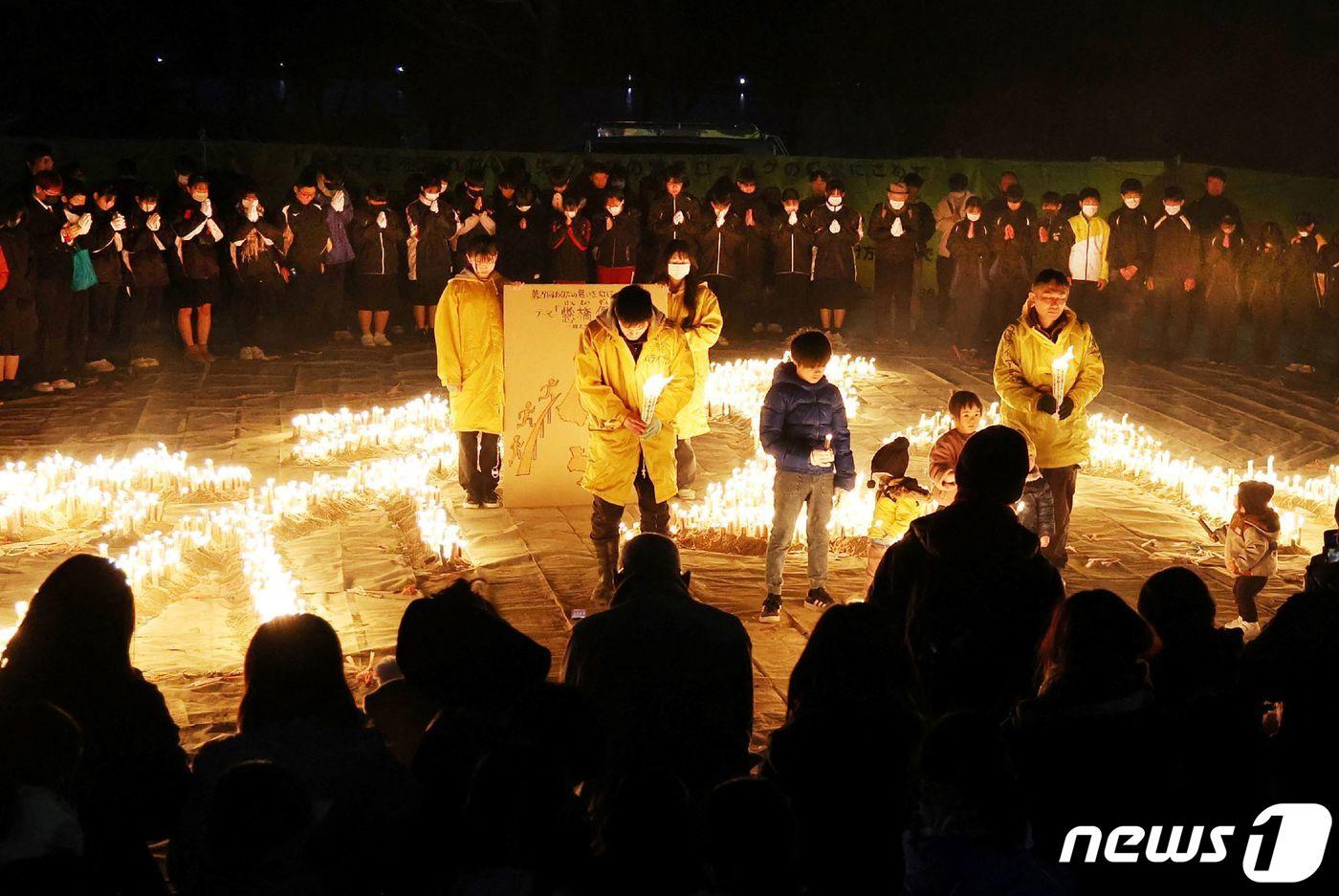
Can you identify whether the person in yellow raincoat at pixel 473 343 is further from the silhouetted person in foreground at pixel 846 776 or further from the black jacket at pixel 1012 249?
the black jacket at pixel 1012 249

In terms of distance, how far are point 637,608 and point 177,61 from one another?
120ft

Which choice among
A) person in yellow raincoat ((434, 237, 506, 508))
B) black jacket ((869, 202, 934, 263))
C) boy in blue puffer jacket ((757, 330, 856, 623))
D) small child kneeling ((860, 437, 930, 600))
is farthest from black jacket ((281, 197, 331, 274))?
boy in blue puffer jacket ((757, 330, 856, 623))

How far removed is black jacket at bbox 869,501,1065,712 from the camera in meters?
5.21

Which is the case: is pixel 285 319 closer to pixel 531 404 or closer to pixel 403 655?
pixel 531 404

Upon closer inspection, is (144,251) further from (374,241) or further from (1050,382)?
(1050,382)

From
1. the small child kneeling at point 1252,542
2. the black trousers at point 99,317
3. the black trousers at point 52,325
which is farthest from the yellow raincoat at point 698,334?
the black trousers at point 99,317

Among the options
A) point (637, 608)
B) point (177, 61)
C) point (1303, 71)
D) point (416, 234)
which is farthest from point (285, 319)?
point (177, 61)

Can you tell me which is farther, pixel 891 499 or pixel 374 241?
pixel 374 241

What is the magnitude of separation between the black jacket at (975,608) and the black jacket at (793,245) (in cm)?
1405

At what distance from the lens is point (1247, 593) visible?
325 inches

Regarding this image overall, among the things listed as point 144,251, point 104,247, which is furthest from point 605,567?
point 144,251

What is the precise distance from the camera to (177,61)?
3800 centimetres

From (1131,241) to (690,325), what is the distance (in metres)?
9.07

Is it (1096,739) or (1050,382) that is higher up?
(1050,382)
